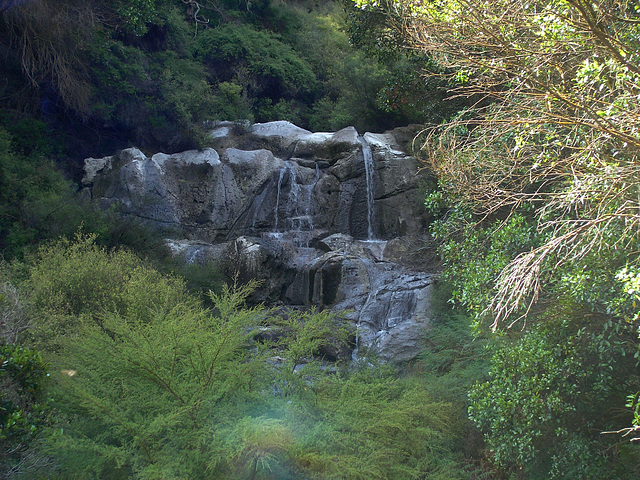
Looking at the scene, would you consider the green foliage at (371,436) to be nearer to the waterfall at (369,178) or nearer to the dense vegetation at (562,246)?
the dense vegetation at (562,246)

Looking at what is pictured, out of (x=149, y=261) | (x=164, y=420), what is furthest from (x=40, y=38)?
(x=164, y=420)

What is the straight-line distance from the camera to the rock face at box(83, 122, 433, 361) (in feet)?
47.8

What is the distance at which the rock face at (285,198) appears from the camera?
14555 millimetres

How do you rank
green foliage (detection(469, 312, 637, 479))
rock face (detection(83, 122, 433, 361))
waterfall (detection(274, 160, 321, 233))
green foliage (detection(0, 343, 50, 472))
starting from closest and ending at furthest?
green foliage (detection(0, 343, 50, 472)) → green foliage (detection(469, 312, 637, 479)) → rock face (detection(83, 122, 433, 361)) → waterfall (detection(274, 160, 321, 233))

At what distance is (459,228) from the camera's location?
7.02 meters

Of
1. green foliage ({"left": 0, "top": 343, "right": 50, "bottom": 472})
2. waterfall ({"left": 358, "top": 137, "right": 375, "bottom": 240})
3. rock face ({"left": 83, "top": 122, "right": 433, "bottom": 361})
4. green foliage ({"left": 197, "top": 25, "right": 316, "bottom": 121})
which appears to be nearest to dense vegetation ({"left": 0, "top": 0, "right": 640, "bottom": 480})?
green foliage ({"left": 0, "top": 343, "right": 50, "bottom": 472})

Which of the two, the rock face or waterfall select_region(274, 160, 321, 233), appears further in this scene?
waterfall select_region(274, 160, 321, 233)

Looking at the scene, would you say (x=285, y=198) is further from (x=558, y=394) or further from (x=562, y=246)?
(x=562, y=246)

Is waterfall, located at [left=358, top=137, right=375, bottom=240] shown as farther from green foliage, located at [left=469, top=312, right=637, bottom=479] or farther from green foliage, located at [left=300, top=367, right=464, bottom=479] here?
green foliage, located at [left=469, top=312, right=637, bottom=479]

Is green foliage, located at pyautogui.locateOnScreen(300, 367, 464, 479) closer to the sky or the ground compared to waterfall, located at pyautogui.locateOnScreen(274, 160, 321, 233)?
closer to the ground

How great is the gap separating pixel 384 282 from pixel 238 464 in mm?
8890

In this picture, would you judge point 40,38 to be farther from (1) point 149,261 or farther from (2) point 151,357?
(2) point 151,357

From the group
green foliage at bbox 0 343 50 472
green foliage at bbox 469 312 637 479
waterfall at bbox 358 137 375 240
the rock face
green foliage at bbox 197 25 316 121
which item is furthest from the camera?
green foliage at bbox 197 25 316 121

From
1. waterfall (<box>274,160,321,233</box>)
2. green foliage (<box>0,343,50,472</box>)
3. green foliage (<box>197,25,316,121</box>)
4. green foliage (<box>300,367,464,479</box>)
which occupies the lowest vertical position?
green foliage (<box>300,367,464,479</box>)
